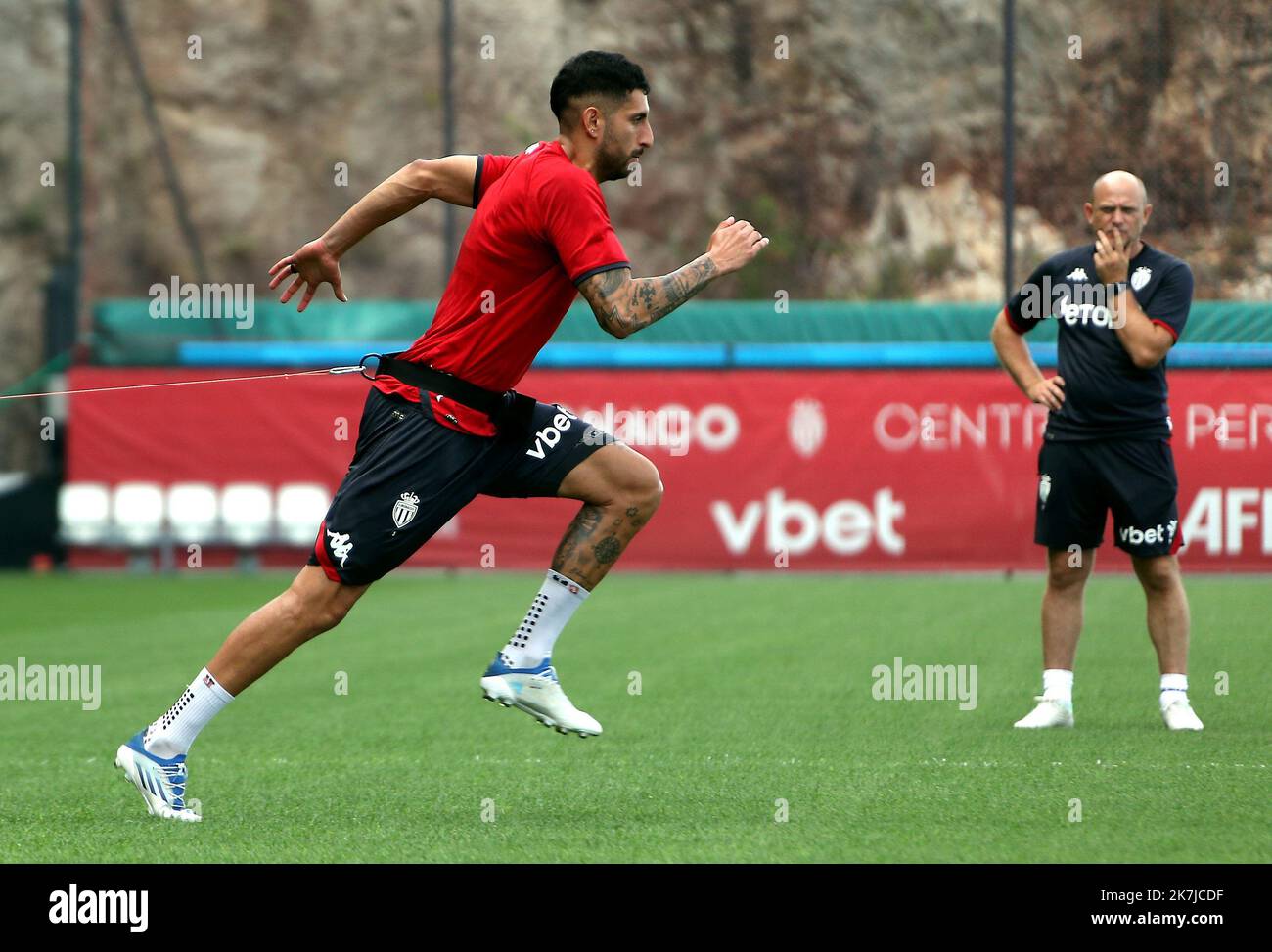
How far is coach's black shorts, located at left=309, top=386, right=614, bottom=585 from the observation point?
5.81 metres

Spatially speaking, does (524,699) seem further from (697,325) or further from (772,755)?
(697,325)

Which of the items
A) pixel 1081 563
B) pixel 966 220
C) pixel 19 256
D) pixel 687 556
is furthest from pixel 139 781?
pixel 19 256

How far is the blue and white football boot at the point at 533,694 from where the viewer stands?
20.2 feet

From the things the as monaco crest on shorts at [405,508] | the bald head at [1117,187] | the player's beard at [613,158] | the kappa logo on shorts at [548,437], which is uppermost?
the bald head at [1117,187]

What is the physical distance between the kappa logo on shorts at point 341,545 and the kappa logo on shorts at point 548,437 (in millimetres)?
687

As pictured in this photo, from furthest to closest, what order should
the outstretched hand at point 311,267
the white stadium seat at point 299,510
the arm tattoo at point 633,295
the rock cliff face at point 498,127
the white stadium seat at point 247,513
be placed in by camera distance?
the rock cliff face at point 498,127 → the white stadium seat at point 247,513 → the white stadium seat at point 299,510 → the outstretched hand at point 311,267 → the arm tattoo at point 633,295

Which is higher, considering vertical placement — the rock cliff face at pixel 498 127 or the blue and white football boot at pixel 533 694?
the rock cliff face at pixel 498 127

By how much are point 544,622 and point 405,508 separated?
0.69 meters

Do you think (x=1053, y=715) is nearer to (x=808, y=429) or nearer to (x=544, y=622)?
(x=544, y=622)

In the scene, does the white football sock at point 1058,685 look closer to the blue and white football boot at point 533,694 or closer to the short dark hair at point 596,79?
the blue and white football boot at point 533,694

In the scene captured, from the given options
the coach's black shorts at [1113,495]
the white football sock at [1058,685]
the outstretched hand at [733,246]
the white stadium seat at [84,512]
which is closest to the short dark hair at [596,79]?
the outstretched hand at [733,246]

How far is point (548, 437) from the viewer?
20.3 ft

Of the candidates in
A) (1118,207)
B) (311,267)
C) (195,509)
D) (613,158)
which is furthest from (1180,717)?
(195,509)

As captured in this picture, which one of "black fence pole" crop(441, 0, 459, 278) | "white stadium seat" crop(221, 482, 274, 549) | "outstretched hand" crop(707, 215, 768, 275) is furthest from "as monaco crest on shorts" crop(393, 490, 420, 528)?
"black fence pole" crop(441, 0, 459, 278)
